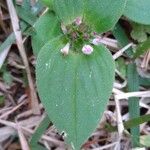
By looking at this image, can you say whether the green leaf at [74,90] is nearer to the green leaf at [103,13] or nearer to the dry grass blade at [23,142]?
the green leaf at [103,13]

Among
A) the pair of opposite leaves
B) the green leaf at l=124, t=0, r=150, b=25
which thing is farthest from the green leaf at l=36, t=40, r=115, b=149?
the green leaf at l=124, t=0, r=150, b=25

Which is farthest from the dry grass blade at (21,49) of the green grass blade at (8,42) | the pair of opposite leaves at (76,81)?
the pair of opposite leaves at (76,81)

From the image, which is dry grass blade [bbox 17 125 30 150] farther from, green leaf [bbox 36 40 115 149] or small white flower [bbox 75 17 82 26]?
small white flower [bbox 75 17 82 26]

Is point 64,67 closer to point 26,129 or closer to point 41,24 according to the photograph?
point 41,24

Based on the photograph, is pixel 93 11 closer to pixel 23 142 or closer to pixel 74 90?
pixel 74 90

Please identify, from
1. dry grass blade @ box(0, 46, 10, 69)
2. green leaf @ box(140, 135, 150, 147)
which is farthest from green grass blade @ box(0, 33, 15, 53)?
green leaf @ box(140, 135, 150, 147)

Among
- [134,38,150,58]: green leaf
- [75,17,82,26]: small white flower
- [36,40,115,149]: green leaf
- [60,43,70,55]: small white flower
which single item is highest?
[75,17,82,26]: small white flower

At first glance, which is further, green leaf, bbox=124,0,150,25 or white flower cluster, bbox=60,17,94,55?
green leaf, bbox=124,0,150,25

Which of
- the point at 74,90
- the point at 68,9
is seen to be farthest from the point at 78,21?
the point at 74,90

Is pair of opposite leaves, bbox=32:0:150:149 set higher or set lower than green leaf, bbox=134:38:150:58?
higher
